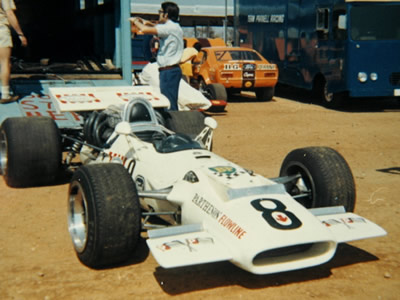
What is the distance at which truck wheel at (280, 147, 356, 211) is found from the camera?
4.41 m

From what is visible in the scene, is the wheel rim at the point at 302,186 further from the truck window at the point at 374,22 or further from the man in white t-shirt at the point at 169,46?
the truck window at the point at 374,22

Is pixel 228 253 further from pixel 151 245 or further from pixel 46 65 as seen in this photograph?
pixel 46 65

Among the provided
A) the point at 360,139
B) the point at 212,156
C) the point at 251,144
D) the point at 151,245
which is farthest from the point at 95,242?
the point at 360,139

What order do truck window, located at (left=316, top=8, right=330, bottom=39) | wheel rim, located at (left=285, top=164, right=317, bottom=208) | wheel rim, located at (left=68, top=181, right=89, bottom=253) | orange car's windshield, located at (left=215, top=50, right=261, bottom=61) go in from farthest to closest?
1. orange car's windshield, located at (left=215, top=50, right=261, bottom=61)
2. truck window, located at (left=316, top=8, right=330, bottom=39)
3. wheel rim, located at (left=285, top=164, right=317, bottom=208)
4. wheel rim, located at (left=68, top=181, right=89, bottom=253)

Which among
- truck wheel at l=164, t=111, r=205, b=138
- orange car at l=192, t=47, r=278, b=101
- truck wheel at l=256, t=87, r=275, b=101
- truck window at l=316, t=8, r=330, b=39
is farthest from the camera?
truck wheel at l=256, t=87, r=275, b=101

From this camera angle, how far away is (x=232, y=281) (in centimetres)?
381

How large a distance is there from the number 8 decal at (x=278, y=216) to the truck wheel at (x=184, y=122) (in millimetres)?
2859

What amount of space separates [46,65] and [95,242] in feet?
24.2

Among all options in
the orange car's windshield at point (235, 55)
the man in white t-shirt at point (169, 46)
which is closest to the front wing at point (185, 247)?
the man in white t-shirt at point (169, 46)

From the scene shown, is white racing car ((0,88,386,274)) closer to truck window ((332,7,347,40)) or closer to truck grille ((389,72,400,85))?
truck window ((332,7,347,40))

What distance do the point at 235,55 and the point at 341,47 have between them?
3.09 m

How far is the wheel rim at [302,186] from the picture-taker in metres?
4.53

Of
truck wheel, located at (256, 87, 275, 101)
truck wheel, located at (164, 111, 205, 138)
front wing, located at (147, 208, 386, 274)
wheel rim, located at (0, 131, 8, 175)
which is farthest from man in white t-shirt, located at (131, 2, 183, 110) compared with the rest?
truck wheel, located at (256, 87, 275, 101)

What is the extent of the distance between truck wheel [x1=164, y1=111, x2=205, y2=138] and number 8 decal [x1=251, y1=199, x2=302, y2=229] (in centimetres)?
286
